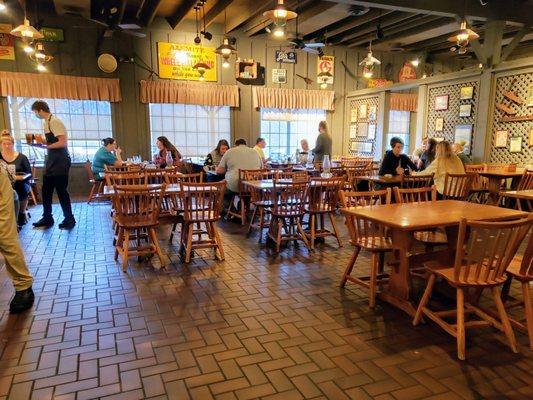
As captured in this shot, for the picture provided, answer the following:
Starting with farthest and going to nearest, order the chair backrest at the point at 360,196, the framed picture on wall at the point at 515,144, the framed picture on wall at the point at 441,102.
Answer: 1. the framed picture on wall at the point at 441,102
2. the framed picture on wall at the point at 515,144
3. the chair backrest at the point at 360,196

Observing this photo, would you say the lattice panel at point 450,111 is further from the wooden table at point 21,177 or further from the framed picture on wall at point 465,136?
the wooden table at point 21,177

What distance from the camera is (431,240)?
3.36 metres

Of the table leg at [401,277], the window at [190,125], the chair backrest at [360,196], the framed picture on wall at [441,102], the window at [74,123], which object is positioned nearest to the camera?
the table leg at [401,277]

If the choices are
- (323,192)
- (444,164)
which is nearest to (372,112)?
(444,164)

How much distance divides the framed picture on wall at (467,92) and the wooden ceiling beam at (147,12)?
19.4 feet

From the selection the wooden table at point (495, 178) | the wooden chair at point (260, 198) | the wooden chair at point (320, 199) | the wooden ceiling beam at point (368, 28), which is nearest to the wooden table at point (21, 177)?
the wooden chair at point (260, 198)

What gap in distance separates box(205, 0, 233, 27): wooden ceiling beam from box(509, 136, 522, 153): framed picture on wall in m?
5.48

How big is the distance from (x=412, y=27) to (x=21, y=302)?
9016 mm

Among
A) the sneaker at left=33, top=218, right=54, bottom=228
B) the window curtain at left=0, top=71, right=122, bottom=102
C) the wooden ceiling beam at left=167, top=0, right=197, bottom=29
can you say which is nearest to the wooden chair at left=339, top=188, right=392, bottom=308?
the sneaker at left=33, top=218, right=54, bottom=228

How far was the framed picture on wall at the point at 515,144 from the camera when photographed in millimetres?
6780

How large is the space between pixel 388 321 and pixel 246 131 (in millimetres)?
7537

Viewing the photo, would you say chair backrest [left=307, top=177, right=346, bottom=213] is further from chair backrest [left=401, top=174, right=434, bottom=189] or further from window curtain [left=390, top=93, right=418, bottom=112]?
window curtain [left=390, top=93, right=418, bottom=112]

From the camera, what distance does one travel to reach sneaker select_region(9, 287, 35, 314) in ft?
9.91

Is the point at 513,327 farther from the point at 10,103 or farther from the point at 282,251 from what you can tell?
the point at 10,103
